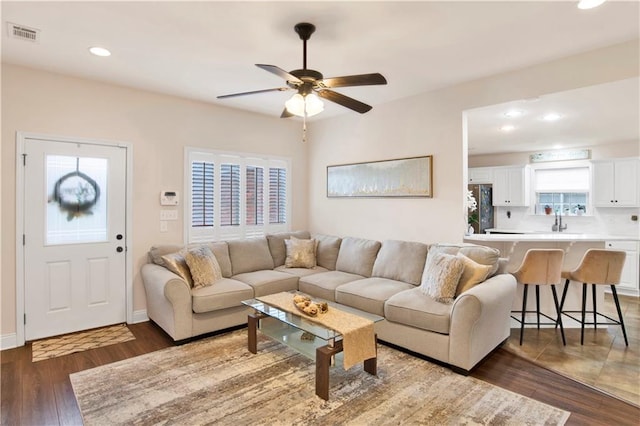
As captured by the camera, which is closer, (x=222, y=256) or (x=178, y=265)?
(x=178, y=265)

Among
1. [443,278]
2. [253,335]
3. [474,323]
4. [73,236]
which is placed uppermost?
[73,236]

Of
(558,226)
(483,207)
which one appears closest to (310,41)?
A: (483,207)

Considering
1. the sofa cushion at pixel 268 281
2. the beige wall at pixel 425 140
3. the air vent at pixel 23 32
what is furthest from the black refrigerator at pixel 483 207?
the air vent at pixel 23 32

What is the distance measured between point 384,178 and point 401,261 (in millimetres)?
1241

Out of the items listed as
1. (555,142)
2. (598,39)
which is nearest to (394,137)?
(598,39)

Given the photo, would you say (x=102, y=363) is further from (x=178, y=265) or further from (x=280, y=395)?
(x=280, y=395)

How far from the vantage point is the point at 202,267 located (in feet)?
12.2

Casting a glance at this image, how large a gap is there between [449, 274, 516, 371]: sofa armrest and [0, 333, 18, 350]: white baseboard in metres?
4.16

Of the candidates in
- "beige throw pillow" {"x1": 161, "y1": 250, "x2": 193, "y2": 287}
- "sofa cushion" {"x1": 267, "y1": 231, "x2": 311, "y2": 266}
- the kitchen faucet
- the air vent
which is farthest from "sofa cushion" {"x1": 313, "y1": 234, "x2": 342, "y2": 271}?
the kitchen faucet

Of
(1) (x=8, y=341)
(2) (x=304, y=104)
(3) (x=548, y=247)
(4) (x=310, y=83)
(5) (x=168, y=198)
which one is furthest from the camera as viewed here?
(5) (x=168, y=198)

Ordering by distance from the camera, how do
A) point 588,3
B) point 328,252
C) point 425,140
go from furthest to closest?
point 328,252
point 425,140
point 588,3

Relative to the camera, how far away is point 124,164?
402 cm

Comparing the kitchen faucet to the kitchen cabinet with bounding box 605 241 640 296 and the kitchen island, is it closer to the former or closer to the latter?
the kitchen cabinet with bounding box 605 241 640 296

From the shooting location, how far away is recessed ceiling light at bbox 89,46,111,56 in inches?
118
